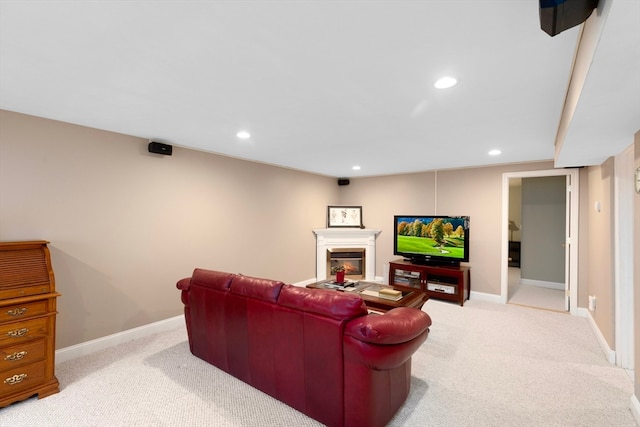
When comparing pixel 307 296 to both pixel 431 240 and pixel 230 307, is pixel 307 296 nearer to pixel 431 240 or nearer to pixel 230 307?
pixel 230 307

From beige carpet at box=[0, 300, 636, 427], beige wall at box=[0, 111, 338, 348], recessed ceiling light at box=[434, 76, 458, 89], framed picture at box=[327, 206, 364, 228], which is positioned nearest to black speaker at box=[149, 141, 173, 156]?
beige wall at box=[0, 111, 338, 348]

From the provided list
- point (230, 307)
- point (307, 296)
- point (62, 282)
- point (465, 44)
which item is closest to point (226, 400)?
point (230, 307)

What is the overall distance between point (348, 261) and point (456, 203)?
7.55 ft

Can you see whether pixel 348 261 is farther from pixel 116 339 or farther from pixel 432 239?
pixel 116 339

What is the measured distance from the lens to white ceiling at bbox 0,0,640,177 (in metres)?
1.23

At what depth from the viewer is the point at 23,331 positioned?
2.13 m

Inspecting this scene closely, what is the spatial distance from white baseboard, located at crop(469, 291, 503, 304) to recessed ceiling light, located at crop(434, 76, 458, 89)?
13.3 ft

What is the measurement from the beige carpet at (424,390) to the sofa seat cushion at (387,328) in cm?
72

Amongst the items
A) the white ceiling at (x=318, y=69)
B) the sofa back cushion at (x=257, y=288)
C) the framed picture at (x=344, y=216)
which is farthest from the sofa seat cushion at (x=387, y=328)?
the framed picture at (x=344, y=216)

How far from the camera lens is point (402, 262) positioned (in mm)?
5141

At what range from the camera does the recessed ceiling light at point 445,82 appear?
180 cm

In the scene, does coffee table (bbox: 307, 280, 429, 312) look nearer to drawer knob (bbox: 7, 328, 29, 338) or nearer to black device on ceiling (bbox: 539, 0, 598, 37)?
black device on ceiling (bbox: 539, 0, 598, 37)

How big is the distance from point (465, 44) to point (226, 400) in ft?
9.17

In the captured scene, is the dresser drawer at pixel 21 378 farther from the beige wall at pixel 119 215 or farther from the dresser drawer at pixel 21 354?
the beige wall at pixel 119 215
